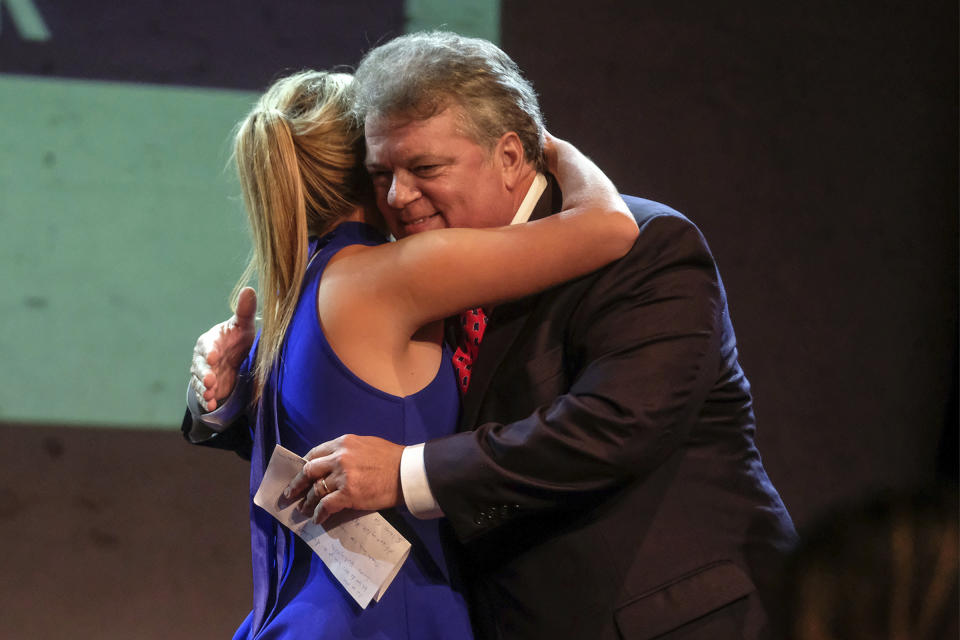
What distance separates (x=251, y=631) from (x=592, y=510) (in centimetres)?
53

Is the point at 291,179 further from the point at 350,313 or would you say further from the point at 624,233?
the point at 624,233

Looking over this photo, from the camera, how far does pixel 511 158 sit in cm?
162

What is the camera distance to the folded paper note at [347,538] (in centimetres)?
140

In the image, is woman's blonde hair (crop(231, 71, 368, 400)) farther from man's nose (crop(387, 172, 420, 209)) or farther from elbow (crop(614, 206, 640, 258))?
elbow (crop(614, 206, 640, 258))

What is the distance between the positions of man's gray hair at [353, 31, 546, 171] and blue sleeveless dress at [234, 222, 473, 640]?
0.74 feet

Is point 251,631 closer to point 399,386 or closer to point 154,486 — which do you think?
point 399,386

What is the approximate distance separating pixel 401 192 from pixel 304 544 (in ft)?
1.78

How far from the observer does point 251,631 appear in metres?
1.51

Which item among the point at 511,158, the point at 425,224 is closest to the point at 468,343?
the point at 425,224

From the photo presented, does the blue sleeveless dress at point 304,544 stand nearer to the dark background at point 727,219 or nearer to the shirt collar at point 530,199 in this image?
the shirt collar at point 530,199

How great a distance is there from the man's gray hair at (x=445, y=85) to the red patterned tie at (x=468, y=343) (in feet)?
0.88

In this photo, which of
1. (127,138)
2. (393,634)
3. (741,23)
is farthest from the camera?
(741,23)

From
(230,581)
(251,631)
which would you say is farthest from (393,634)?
(230,581)

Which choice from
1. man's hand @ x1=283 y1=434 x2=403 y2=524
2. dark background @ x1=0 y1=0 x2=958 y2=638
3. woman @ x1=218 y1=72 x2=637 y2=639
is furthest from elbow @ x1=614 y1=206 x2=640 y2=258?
dark background @ x1=0 y1=0 x2=958 y2=638
